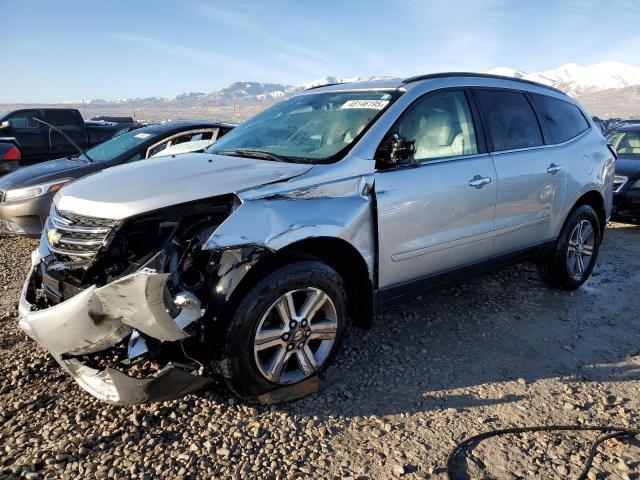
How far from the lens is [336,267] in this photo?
303 cm

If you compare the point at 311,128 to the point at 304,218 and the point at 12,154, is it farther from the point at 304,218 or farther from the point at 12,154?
the point at 12,154

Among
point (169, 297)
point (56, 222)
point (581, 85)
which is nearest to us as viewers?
point (169, 297)

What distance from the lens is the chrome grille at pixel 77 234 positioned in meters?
2.52

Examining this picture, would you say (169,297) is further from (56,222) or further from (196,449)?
(56,222)

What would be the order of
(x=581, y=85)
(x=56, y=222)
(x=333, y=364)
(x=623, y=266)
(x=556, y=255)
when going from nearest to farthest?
(x=56, y=222) → (x=333, y=364) → (x=556, y=255) → (x=623, y=266) → (x=581, y=85)

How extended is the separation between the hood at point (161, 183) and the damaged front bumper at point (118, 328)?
17.2 inches

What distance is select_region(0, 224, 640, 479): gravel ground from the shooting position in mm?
2324

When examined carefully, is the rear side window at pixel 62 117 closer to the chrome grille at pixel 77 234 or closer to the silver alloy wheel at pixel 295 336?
the chrome grille at pixel 77 234

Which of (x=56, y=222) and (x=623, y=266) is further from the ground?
(x=56, y=222)

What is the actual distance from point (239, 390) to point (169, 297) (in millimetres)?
683

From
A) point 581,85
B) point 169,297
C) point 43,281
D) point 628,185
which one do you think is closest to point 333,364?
point 169,297

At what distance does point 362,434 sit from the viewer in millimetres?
2559

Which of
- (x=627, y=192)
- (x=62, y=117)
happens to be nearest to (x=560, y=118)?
(x=627, y=192)

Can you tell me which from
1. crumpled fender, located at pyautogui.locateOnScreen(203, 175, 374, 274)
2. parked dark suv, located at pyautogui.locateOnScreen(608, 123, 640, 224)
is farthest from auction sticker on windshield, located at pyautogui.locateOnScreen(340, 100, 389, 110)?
parked dark suv, located at pyautogui.locateOnScreen(608, 123, 640, 224)
